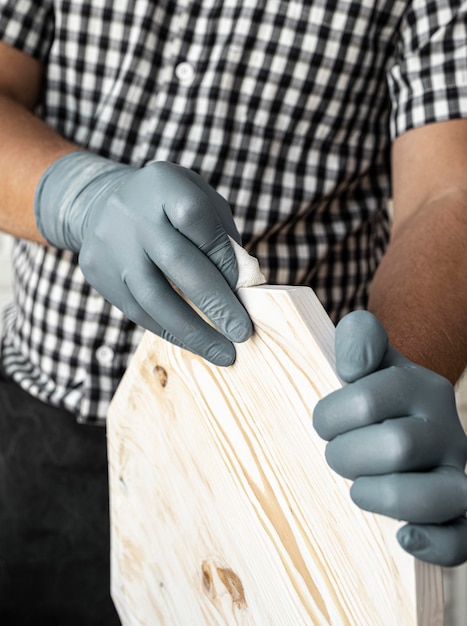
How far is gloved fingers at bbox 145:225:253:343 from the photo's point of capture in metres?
0.72

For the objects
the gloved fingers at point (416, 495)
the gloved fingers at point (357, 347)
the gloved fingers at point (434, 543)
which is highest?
the gloved fingers at point (357, 347)

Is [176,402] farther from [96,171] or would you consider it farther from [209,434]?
[96,171]

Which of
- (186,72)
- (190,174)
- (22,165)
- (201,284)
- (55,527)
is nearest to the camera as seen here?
(201,284)

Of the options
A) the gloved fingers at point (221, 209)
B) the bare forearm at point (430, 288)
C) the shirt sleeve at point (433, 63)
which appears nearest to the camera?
the gloved fingers at point (221, 209)

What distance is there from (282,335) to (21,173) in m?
0.63

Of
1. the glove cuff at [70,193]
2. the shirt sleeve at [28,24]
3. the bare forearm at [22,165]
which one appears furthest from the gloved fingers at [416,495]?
the shirt sleeve at [28,24]

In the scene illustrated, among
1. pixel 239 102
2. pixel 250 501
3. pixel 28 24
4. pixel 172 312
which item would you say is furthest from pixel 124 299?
pixel 28 24

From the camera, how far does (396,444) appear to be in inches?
23.0

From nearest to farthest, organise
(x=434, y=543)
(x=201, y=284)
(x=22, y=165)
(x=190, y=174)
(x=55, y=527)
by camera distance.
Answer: (x=434, y=543) < (x=201, y=284) < (x=190, y=174) < (x=22, y=165) < (x=55, y=527)

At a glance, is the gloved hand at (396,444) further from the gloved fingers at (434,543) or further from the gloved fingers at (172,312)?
the gloved fingers at (172,312)

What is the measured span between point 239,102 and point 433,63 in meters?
0.34

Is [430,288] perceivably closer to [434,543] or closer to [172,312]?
[172,312]

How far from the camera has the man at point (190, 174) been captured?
1.08 meters

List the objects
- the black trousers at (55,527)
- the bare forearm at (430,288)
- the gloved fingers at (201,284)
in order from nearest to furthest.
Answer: the gloved fingers at (201,284), the bare forearm at (430,288), the black trousers at (55,527)
